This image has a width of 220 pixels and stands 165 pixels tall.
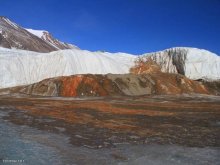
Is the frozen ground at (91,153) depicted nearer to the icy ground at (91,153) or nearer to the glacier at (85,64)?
the icy ground at (91,153)

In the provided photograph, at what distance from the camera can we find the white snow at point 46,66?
41.4 m

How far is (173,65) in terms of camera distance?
168ft

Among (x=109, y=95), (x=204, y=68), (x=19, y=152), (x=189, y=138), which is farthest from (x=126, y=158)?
(x=204, y=68)

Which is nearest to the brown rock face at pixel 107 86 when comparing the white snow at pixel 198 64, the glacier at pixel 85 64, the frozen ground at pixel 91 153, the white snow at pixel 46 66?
the white snow at pixel 46 66

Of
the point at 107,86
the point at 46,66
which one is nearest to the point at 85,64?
the point at 46,66

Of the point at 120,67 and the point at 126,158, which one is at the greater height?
the point at 120,67

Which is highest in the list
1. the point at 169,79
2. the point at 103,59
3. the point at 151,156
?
the point at 103,59

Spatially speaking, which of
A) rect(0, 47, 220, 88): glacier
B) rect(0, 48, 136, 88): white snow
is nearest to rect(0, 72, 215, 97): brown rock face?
rect(0, 48, 136, 88): white snow

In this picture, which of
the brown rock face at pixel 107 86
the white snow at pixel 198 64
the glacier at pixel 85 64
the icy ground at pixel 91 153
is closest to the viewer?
the icy ground at pixel 91 153

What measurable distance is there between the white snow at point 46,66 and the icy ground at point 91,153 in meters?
33.1

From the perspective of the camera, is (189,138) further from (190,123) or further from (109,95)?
(109,95)

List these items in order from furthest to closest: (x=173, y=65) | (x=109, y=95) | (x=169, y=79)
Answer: (x=173, y=65), (x=169, y=79), (x=109, y=95)

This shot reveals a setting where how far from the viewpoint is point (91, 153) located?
753 centimetres

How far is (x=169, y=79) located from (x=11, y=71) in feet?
66.0
